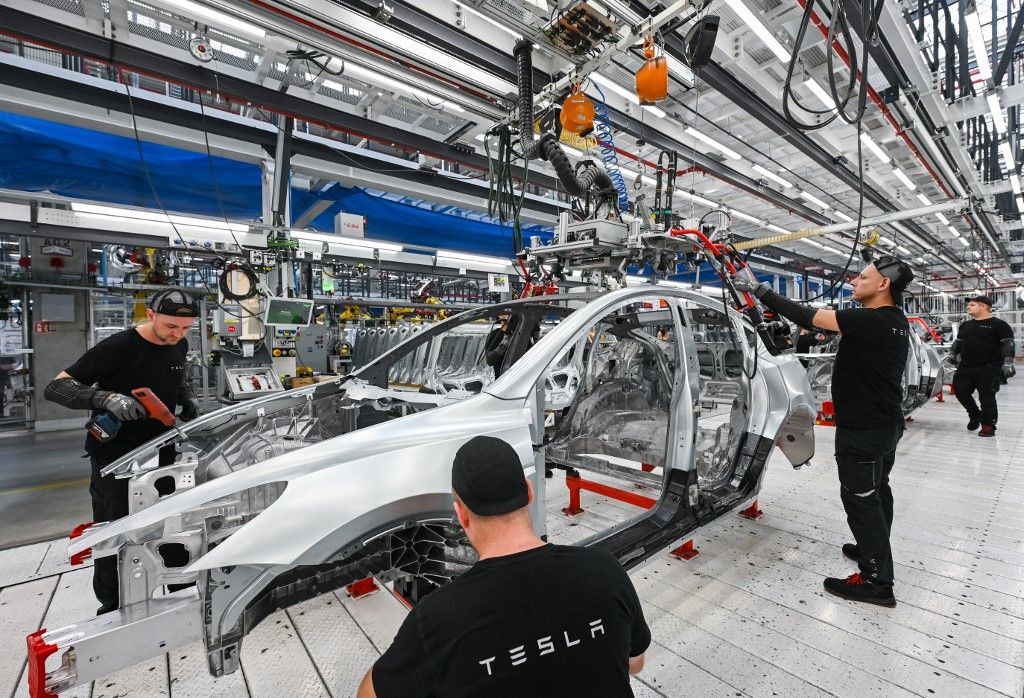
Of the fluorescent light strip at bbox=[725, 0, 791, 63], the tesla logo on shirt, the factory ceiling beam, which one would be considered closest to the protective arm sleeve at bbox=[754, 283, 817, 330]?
the tesla logo on shirt

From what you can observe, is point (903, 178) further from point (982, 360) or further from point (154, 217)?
point (154, 217)

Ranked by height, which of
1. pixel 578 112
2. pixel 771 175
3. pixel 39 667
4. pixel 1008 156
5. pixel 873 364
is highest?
pixel 1008 156

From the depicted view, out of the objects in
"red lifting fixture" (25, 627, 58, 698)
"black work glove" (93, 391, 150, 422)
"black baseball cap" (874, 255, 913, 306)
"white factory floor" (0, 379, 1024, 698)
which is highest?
"black baseball cap" (874, 255, 913, 306)

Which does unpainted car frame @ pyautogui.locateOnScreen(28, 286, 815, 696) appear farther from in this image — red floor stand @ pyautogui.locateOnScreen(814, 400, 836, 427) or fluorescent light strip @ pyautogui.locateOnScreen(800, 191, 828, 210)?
fluorescent light strip @ pyautogui.locateOnScreen(800, 191, 828, 210)

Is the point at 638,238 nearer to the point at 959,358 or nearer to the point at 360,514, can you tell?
the point at 360,514

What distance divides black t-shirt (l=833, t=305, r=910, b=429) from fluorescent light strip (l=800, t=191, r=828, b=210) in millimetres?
8135

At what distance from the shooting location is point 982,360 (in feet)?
20.7

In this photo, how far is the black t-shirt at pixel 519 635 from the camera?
2.69 feet

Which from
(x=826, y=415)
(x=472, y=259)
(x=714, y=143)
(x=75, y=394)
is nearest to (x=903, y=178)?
(x=714, y=143)

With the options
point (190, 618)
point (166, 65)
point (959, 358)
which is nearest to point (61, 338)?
point (166, 65)

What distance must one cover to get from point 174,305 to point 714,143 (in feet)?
21.8

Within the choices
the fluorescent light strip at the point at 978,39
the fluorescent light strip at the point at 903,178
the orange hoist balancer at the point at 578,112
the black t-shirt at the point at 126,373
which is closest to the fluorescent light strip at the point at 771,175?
the fluorescent light strip at the point at 903,178

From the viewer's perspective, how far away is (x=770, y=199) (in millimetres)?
8992

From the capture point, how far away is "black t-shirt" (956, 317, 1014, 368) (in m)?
6.24
